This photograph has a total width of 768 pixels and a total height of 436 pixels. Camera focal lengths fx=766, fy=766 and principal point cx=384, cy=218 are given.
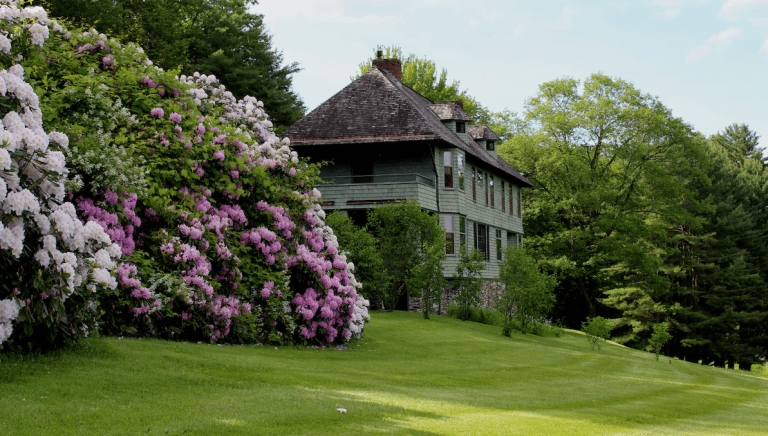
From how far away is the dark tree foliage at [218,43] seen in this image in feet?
127

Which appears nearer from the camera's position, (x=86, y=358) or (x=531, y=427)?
(x=531, y=427)

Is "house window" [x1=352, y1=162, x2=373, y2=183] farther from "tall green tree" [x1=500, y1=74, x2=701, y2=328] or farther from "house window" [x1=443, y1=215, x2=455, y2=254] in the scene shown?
"tall green tree" [x1=500, y1=74, x2=701, y2=328]

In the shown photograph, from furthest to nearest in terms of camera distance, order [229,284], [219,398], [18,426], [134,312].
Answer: [229,284], [134,312], [219,398], [18,426]

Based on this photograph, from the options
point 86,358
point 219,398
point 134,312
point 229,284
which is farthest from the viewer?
point 229,284

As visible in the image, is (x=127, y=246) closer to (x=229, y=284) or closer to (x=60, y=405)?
(x=229, y=284)

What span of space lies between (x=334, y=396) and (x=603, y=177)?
3862 centimetres

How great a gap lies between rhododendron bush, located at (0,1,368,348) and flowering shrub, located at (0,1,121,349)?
0.7 inches

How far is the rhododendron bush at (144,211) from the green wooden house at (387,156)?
1298 cm

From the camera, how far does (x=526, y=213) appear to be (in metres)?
49.4

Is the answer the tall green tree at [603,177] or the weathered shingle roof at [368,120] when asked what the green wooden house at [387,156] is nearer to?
the weathered shingle roof at [368,120]

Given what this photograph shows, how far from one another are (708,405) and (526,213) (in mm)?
35718

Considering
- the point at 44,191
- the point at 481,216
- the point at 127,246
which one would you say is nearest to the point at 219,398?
the point at 44,191

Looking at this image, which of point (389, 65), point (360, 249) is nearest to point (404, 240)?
point (360, 249)

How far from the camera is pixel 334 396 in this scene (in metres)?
9.42
